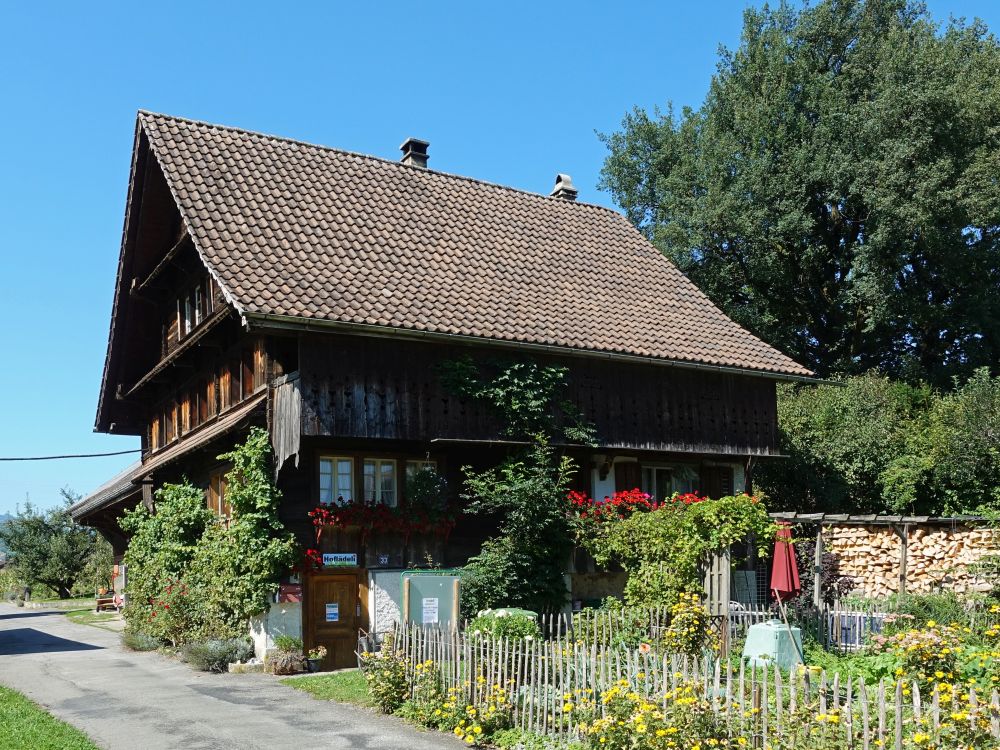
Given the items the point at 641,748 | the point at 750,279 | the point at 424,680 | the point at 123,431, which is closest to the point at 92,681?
the point at 424,680

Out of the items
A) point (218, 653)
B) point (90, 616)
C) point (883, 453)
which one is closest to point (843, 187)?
point (883, 453)

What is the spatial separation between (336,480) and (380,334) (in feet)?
8.96

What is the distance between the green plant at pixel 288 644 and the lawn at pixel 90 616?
1304 centimetres

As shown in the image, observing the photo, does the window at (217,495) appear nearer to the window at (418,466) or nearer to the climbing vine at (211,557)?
the climbing vine at (211,557)

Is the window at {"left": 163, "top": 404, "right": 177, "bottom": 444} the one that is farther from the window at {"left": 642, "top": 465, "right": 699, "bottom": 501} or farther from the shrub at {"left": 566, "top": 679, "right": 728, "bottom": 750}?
the shrub at {"left": 566, "top": 679, "right": 728, "bottom": 750}

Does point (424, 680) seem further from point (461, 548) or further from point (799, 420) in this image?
point (799, 420)

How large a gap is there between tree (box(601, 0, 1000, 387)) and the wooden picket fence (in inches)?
902

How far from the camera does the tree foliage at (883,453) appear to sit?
26.3 meters

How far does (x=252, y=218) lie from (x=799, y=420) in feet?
53.4

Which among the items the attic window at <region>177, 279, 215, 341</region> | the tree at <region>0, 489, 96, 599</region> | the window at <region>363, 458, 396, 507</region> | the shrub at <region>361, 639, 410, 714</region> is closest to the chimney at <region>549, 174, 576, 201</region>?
the attic window at <region>177, 279, 215, 341</region>

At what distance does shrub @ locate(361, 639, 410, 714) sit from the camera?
1330 centimetres

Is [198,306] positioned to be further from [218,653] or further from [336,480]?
[218,653]

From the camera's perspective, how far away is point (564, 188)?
29.0 meters

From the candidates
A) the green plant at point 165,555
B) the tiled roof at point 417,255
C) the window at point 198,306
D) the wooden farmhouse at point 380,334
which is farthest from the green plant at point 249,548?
the window at point 198,306
